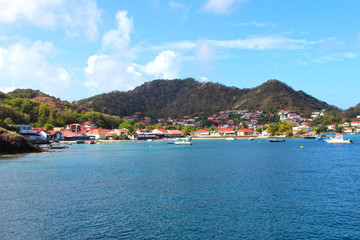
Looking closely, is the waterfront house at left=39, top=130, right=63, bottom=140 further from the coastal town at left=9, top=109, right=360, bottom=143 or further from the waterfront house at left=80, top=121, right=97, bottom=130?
the waterfront house at left=80, top=121, right=97, bottom=130

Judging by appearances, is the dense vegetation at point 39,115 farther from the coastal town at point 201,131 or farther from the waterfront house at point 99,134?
the waterfront house at point 99,134

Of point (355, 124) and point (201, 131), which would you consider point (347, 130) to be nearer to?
point (355, 124)

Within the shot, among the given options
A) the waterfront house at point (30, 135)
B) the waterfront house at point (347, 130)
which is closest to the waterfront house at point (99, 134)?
the waterfront house at point (30, 135)

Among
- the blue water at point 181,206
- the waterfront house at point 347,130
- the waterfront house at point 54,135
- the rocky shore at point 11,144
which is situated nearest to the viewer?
the blue water at point 181,206

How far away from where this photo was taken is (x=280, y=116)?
180m

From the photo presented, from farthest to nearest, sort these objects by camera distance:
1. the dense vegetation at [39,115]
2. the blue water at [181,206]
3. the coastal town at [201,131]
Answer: the dense vegetation at [39,115] → the coastal town at [201,131] → the blue water at [181,206]

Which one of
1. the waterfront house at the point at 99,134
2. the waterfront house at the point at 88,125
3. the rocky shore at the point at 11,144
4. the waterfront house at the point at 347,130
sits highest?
the waterfront house at the point at 88,125

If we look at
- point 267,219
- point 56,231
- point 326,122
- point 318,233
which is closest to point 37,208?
point 56,231

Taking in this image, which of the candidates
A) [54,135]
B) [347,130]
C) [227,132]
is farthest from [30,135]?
[347,130]

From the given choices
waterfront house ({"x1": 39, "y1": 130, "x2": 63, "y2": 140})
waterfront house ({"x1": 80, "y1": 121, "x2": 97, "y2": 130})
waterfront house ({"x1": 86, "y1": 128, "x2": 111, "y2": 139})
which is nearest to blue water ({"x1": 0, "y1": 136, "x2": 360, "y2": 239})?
waterfront house ({"x1": 39, "y1": 130, "x2": 63, "y2": 140})

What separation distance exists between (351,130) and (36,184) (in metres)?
176

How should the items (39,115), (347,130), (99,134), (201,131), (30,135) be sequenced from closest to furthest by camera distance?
(30,135) → (99,134) → (39,115) → (201,131) → (347,130)

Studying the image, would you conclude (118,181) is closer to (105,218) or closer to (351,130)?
(105,218)

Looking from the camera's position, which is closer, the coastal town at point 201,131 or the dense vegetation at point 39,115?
the coastal town at point 201,131
